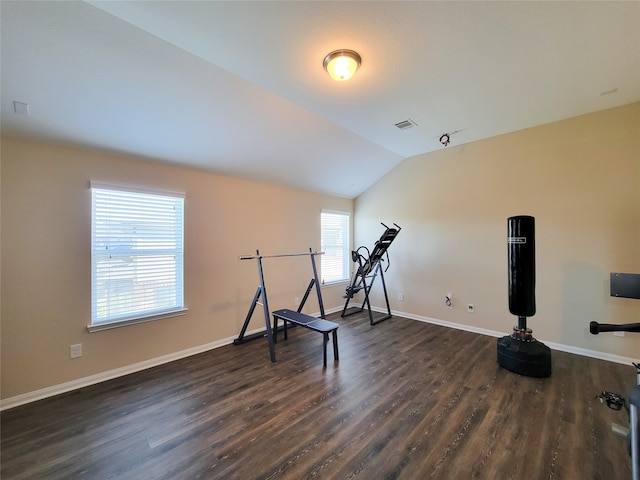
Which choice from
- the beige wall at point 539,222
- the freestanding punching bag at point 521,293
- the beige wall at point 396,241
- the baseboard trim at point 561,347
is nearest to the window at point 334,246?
the beige wall at point 396,241

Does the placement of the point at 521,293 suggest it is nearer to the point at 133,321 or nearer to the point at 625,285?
the point at 625,285

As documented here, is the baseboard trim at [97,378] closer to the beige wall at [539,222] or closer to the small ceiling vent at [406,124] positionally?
the beige wall at [539,222]

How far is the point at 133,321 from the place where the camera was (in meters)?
2.82

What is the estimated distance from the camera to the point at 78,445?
5.98 feet

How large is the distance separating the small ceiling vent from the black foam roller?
1.63 metres

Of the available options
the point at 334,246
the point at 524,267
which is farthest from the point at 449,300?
the point at 334,246

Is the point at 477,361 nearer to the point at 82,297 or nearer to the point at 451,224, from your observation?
the point at 451,224

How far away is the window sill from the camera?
261 centimetres

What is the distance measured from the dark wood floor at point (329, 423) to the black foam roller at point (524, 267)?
2.36 ft

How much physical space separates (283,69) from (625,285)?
327 cm

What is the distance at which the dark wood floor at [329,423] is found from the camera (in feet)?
5.37

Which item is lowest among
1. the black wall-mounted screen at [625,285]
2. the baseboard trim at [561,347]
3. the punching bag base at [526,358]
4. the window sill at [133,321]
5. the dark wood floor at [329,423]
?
the dark wood floor at [329,423]

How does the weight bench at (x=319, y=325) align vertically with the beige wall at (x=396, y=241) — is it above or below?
below

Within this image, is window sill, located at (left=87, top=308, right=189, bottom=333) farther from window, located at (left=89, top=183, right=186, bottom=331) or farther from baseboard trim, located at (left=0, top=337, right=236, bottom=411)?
baseboard trim, located at (left=0, top=337, right=236, bottom=411)
